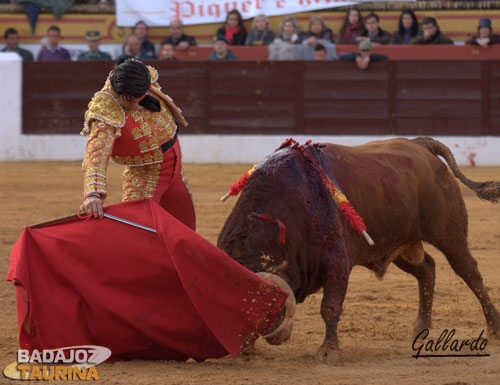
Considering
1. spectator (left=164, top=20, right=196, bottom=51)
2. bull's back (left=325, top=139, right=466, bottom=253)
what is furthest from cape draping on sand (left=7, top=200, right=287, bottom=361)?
spectator (left=164, top=20, right=196, bottom=51)

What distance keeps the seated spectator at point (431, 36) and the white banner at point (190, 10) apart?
85cm

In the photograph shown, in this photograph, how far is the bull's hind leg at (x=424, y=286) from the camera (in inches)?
175

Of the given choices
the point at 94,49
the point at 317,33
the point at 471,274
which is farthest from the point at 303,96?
the point at 471,274

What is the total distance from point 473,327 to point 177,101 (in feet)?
21.7

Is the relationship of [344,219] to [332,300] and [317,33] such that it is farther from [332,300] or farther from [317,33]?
[317,33]

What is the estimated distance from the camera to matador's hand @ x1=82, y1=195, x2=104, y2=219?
3.62 m

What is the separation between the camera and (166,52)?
1060 cm

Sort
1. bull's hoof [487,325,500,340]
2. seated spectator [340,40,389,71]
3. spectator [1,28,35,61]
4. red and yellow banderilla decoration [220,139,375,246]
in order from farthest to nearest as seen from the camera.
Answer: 1. spectator [1,28,35,61]
2. seated spectator [340,40,389,71]
3. bull's hoof [487,325,500,340]
4. red and yellow banderilla decoration [220,139,375,246]

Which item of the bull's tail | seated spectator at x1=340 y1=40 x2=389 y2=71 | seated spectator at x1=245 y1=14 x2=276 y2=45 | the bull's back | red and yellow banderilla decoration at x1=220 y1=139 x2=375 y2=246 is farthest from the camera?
seated spectator at x1=245 y1=14 x2=276 y2=45

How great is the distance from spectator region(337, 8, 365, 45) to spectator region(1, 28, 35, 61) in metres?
3.32

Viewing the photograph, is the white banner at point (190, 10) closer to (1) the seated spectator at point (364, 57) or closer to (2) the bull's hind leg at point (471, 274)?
(1) the seated spectator at point (364, 57)

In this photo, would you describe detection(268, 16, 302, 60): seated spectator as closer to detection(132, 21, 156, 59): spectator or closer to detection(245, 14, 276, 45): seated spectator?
detection(245, 14, 276, 45): seated spectator

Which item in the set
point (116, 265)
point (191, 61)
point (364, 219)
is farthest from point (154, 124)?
point (191, 61)

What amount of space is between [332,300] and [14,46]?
316 inches
